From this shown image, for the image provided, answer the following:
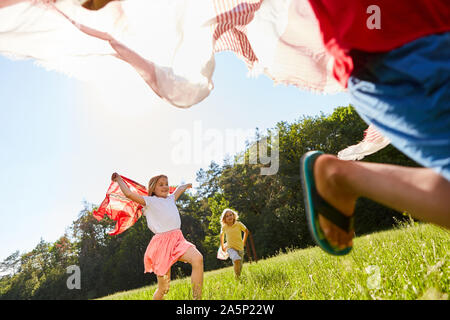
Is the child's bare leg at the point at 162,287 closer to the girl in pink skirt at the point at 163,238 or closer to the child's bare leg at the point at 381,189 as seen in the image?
the girl in pink skirt at the point at 163,238

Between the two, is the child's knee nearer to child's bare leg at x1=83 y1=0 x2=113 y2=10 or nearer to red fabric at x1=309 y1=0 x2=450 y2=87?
child's bare leg at x1=83 y1=0 x2=113 y2=10

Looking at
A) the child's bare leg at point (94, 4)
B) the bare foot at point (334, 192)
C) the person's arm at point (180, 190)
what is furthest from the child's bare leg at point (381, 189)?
the person's arm at point (180, 190)

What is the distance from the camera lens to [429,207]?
1.02 m

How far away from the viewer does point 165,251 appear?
162 inches

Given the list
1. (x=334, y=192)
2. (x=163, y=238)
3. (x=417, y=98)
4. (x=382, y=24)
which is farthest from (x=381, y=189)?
(x=163, y=238)

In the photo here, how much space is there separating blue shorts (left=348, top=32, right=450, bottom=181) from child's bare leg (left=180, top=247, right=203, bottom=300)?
2648 millimetres

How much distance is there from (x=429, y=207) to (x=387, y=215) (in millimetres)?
26922

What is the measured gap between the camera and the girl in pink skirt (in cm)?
386

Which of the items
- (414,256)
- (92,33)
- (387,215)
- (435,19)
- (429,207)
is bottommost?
(387,215)

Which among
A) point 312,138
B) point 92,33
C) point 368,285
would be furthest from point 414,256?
point 312,138

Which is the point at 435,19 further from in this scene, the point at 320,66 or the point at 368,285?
the point at 368,285

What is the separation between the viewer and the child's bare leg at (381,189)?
1.01 metres

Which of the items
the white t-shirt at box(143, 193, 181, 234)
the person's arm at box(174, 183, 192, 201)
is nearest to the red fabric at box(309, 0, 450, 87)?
the white t-shirt at box(143, 193, 181, 234)
